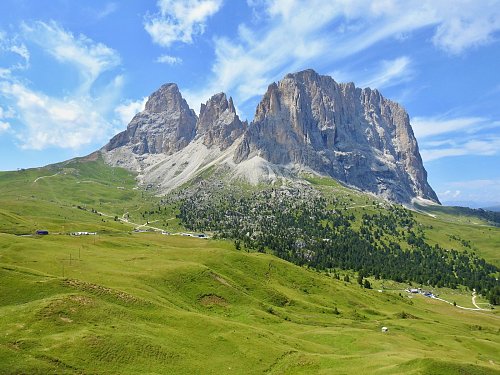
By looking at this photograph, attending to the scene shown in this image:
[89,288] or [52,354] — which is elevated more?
[89,288]

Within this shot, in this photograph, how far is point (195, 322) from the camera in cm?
9106

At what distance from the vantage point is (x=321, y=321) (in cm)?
12925

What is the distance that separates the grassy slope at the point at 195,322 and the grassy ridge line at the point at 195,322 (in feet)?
1.06

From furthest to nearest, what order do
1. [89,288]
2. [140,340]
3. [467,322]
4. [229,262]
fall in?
1. [467,322]
2. [229,262]
3. [89,288]
4. [140,340]

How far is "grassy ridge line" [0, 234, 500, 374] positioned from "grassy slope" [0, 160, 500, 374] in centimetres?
32

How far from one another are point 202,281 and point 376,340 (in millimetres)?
52343

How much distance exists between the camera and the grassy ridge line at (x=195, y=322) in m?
69.5

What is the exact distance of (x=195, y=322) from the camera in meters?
91.1

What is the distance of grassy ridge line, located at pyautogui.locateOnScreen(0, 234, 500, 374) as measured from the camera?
228ft

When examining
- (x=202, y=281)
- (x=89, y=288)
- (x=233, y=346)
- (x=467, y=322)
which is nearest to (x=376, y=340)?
(x=233, y=346)

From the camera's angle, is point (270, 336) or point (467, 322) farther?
point (467, 322)

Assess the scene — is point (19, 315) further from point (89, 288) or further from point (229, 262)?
point (229, 262)

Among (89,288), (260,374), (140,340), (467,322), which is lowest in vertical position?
(467,322)

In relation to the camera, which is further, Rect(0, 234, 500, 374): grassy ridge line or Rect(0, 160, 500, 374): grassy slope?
Rect(0, 234, 500, 374): grassy ridge line
